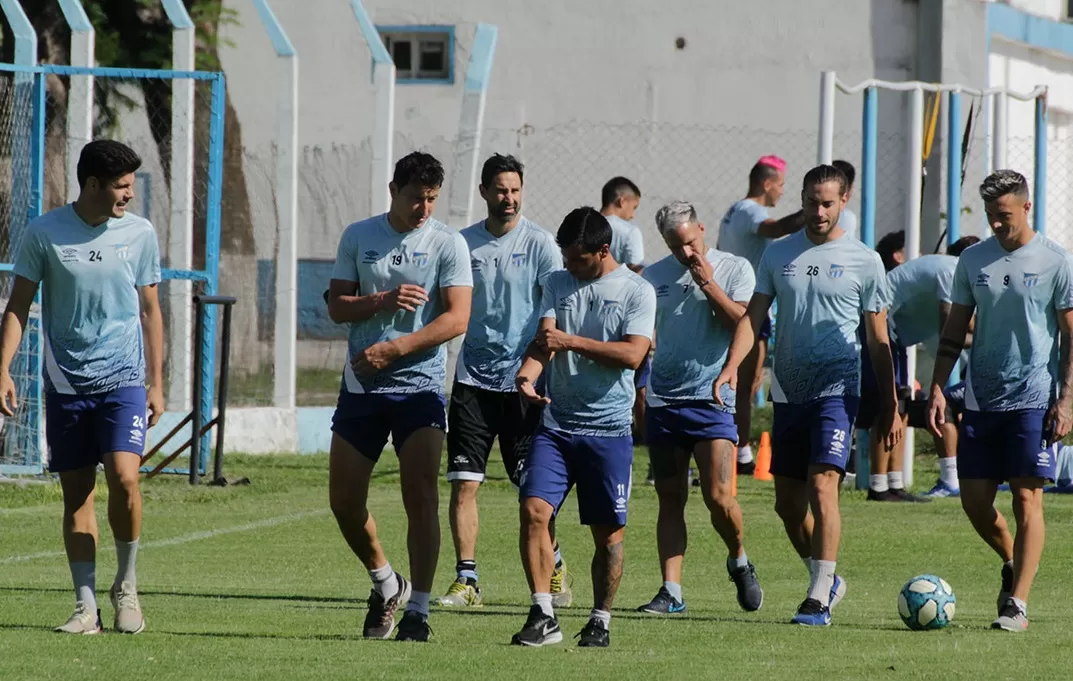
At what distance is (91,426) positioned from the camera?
8469 millimetres

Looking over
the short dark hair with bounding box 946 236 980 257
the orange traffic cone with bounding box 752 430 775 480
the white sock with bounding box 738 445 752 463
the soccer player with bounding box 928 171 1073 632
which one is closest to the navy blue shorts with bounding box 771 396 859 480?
the soccer player with bounding box 928 171 1073 632

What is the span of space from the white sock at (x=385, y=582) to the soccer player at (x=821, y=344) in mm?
1785

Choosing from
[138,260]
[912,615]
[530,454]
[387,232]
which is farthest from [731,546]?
[138,260]

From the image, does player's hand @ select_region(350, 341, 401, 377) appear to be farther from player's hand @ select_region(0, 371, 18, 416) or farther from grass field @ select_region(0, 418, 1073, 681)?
player's hand @ select_region(0, 371, 18, 416)

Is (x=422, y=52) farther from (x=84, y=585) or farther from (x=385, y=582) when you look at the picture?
(x=84, y=585)

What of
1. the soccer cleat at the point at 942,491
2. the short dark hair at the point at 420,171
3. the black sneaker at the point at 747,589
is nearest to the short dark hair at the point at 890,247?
the soccer cleat at the point at 942,491

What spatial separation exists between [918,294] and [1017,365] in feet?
19.1

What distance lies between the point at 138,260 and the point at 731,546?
3278 millimetres

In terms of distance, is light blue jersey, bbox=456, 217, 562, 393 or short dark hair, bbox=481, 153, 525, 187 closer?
short dark hair, bbox=481, 153, 525, 187

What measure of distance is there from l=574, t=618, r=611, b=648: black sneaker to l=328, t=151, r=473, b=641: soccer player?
2.22 feet

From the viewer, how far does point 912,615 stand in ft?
29.1

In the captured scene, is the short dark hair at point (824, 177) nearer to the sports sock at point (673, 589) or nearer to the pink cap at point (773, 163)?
the sports sock at point (673, 589)

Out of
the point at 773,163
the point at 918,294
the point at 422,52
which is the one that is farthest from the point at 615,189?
the point at 422,52

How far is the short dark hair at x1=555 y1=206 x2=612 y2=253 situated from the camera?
26.9ft
